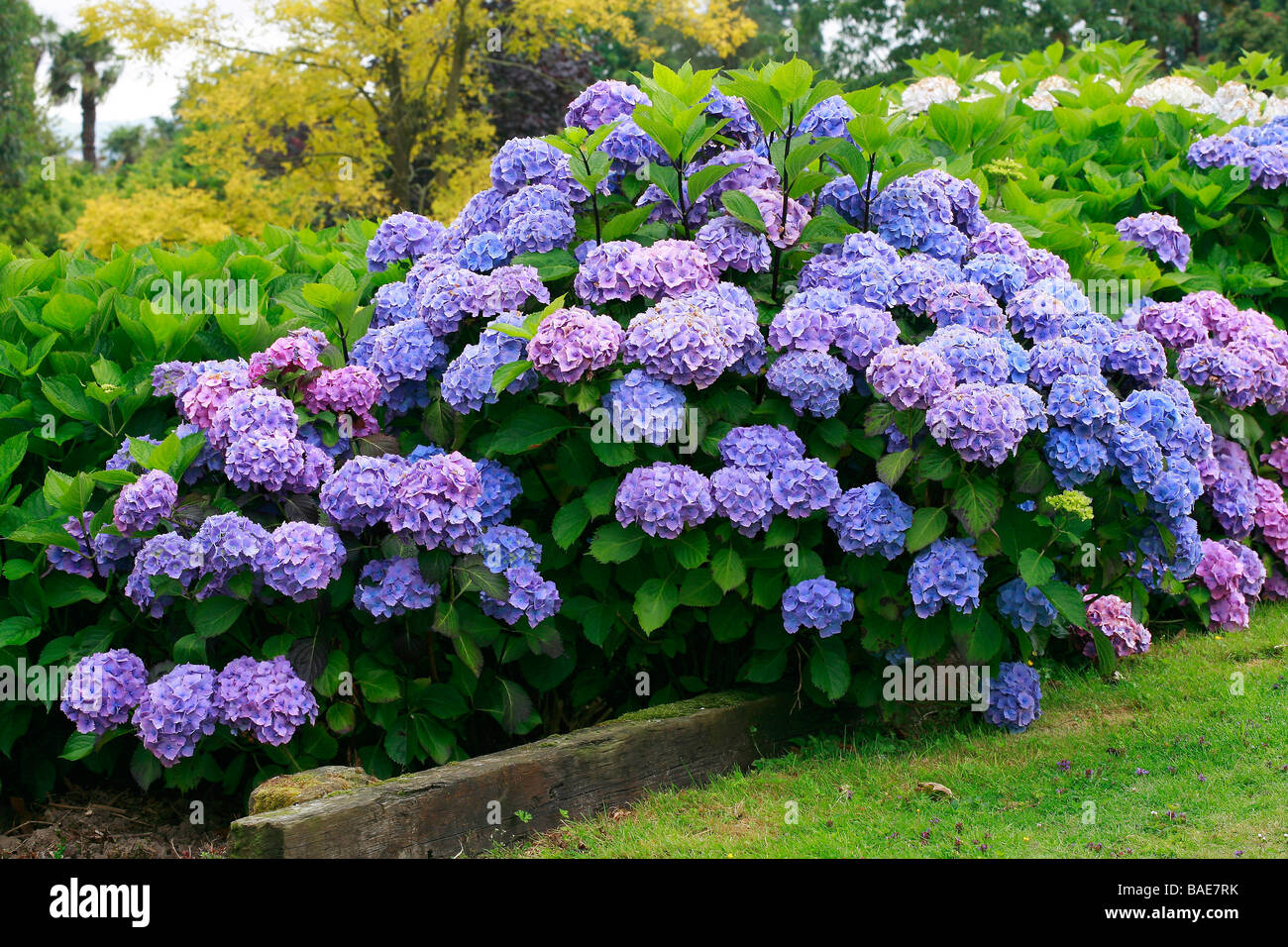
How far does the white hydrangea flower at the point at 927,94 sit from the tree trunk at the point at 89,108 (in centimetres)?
4587

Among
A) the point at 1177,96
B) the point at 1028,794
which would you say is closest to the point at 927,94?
the point at 1177,96

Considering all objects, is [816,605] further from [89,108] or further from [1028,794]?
[89,108]

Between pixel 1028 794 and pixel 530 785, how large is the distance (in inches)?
58.4

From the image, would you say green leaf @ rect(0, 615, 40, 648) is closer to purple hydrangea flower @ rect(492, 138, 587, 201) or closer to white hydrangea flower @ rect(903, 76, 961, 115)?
purple hydrangea flower @ rect(492, 138, 587, 201)

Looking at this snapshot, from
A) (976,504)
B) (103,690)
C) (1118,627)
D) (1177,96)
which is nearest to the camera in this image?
(103,690)

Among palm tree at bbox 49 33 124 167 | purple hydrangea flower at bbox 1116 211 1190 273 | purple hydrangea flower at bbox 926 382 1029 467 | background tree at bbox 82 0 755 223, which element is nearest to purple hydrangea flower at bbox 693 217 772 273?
purple hydrangea flower at bbox 926 382 1029 467

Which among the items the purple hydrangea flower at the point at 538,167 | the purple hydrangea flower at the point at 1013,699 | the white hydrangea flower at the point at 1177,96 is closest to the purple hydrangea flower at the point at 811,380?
the purple hydrangea flower at the point at 538,167

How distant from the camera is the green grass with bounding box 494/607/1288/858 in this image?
3297 millimetres

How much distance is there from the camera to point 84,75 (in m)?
46.3

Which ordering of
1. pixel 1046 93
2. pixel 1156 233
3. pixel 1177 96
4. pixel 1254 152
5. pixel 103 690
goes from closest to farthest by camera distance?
pixel 103 690, pixel 1156 233, pixel 1254 152, pixel 1046 93, pixel 1177 96

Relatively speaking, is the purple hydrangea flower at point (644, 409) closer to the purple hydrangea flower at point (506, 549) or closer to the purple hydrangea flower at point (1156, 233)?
the purple hydrangea flower at point (506, 549)

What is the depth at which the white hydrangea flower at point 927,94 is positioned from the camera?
738 centimetres

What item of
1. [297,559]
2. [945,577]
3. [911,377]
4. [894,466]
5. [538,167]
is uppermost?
[538,167]

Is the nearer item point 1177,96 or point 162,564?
point 162,564
